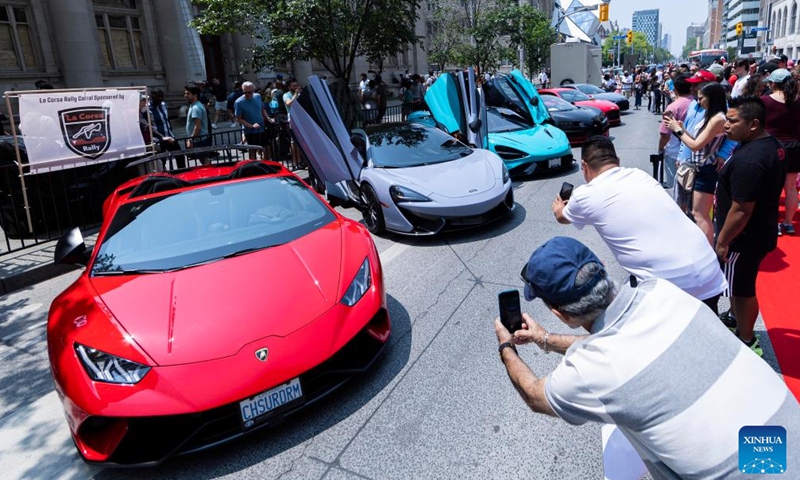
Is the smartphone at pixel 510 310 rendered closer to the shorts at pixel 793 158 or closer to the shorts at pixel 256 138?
the shorts at pixel 793 158

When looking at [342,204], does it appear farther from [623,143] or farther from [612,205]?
[623,143]

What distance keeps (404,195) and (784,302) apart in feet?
12.5

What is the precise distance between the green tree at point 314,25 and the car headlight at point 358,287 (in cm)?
824

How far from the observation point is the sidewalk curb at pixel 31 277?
582 cm

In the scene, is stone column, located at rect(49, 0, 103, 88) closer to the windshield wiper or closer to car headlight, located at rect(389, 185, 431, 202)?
car headlight, located at rect(389, 185, 431, 202)

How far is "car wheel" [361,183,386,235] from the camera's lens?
21.8ft

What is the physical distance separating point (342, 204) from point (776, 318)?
5.62 m

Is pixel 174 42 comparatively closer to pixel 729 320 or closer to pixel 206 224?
pixel 206 224

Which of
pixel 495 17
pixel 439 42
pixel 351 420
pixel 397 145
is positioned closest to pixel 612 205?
pixel 351 420

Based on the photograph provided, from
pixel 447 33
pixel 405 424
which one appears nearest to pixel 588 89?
pixel 447 33

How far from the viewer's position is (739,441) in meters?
1.42

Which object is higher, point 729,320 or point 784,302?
point 729,320

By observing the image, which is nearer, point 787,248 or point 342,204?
point 787,248

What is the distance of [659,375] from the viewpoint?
4.93 feet
